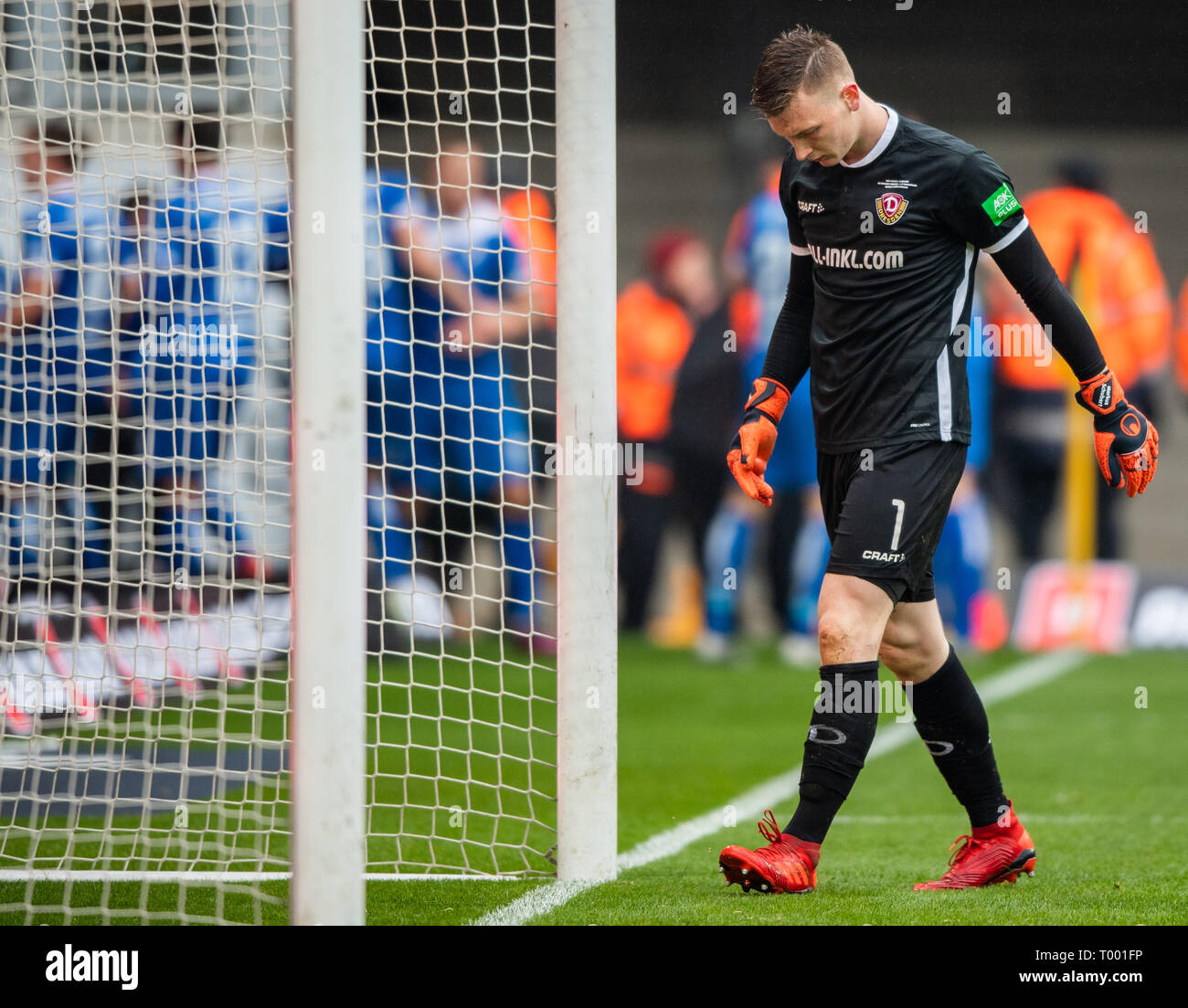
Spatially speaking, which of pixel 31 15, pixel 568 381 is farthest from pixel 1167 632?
pixel 31 15

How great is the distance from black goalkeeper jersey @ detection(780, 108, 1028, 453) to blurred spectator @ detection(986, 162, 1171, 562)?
638cm

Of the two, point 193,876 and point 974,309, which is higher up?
point 974,309

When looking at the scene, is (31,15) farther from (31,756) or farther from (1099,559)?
(1099,559)

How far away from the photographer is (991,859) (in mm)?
3592

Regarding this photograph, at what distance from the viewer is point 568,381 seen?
364cm

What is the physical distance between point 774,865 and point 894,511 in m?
0.79

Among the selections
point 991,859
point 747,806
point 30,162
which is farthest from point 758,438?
point 30,162

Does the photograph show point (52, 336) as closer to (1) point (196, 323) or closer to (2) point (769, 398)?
(1) point (196, 323)

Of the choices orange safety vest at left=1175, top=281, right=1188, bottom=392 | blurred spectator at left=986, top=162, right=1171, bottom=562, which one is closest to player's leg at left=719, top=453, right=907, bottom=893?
blurred spectator at left=986, top=162, right=1171, bottom=562

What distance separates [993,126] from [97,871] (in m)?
13.4

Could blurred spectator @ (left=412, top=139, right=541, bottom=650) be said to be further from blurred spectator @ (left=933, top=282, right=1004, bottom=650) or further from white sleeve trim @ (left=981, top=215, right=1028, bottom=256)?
white sleeve trim @ (left=981, top=215, right=1028, bottom=256)

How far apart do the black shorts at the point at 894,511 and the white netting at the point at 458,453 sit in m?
0.81

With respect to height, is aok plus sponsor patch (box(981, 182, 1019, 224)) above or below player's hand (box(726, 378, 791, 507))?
above

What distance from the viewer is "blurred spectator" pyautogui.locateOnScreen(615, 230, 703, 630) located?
32.8ft
